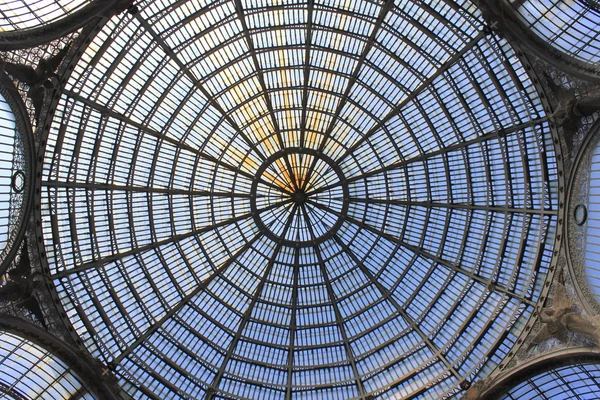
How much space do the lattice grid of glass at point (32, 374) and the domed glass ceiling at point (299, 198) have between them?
8.77 ft

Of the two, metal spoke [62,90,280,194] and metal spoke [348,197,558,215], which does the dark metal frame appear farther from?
metal spoke [348,197,558,215]

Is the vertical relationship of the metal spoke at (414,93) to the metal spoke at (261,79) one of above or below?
below

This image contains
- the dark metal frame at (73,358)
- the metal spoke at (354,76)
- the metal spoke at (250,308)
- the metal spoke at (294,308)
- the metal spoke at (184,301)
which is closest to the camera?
the dark metal frame at (73,358)

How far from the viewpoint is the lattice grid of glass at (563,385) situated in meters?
27.8

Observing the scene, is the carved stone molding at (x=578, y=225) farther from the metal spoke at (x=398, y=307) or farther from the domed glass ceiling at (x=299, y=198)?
the metal spoke at (x=398, y=307)

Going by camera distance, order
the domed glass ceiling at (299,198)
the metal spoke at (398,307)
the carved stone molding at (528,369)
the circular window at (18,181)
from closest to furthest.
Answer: the circular window at (18,181) < the carved stone molding at (528,369) < the domed glass ceiling at (299,198) < the metal spoke at (398,307)

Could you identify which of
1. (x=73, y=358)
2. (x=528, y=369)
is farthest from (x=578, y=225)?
(x=73, y=358)

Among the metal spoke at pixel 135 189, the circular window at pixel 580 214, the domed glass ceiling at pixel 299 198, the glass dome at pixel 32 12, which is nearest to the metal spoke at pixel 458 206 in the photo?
the domed glass ceiling at pixel 299 198

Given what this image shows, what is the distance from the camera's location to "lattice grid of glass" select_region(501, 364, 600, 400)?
27.8 metres

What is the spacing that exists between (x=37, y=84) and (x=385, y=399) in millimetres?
29274

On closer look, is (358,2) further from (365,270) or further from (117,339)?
(117,339)

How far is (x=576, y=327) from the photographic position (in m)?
25.9

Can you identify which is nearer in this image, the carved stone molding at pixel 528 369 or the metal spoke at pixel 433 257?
the carved stone molding at pixel 528 369

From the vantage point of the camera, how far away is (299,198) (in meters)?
37.9
